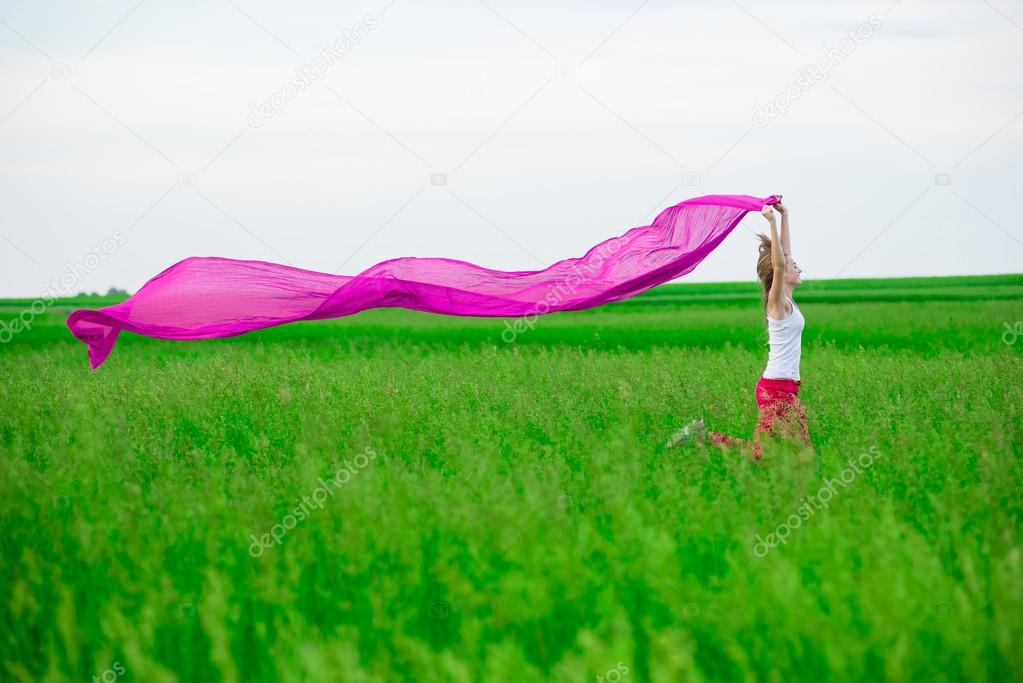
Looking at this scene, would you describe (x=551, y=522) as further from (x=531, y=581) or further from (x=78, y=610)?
(x=78, y=610)

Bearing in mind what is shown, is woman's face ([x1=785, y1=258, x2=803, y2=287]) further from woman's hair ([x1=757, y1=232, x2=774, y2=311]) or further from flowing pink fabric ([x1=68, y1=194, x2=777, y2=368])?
flowing pink fabric ([x1=68, y1=194, x2=777, y2=368])

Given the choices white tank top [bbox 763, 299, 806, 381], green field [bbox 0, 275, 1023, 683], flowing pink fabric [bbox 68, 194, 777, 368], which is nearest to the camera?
green field [bbox 0, 275, 1023, 683]

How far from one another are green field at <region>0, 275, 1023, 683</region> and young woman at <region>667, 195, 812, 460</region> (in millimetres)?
257

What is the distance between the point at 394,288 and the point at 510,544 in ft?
11.2

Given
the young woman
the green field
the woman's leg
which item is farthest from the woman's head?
the green field

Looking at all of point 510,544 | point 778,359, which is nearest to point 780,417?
point 778,359

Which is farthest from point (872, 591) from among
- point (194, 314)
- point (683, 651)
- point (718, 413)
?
point (194, 314)

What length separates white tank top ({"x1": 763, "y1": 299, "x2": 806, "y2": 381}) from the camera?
662 centimetres

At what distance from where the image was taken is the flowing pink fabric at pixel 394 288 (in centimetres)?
734

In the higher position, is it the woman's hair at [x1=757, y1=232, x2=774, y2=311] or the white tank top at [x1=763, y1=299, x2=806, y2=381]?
the woman's hair at [x1=757, y1=232, x2=774, y2=311]

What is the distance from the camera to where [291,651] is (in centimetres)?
369

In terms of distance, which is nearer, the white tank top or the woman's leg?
the woman's leg

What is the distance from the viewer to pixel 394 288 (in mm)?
Answer: 7352

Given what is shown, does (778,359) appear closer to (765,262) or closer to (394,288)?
(765,262)
